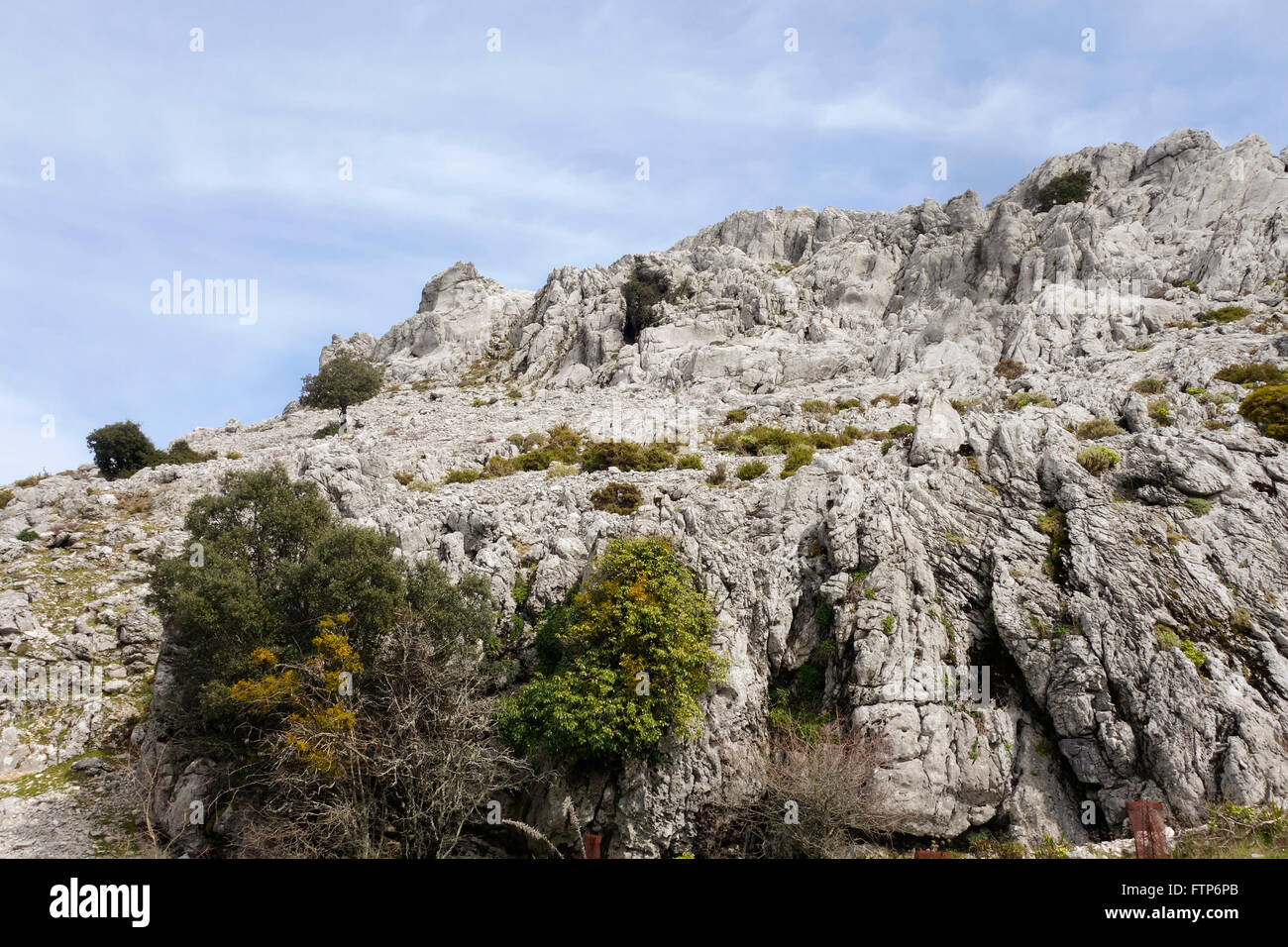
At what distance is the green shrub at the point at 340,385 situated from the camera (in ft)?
244

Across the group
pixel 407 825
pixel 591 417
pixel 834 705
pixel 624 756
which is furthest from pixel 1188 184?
pixel 407 825

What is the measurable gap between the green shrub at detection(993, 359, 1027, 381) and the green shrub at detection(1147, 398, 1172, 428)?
1682cm

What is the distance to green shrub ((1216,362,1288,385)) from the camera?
3582 centimetres

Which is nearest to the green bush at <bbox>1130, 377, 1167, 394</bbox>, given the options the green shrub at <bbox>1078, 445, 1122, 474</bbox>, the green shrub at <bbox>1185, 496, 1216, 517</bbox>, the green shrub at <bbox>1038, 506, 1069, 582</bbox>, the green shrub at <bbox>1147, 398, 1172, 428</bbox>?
the green shrub at <bbox>1147, 398, 1172, 428</bbox>

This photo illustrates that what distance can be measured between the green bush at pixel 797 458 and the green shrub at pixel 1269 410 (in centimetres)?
1863

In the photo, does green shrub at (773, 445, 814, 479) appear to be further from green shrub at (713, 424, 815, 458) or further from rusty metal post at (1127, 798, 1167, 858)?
rusty metal post at (1127, 798, 1167, 858)

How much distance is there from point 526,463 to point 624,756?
24.4 m

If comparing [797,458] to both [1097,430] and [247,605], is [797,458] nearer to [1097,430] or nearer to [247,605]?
[1097,430]

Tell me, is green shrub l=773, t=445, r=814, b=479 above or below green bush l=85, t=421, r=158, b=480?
below

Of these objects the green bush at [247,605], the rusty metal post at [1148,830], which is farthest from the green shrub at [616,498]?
the rusty metal post at [1148,830]

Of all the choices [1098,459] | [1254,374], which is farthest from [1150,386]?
[1098,459]

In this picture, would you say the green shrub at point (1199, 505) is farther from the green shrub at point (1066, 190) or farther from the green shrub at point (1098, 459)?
the green shrub at point (1066, 190)

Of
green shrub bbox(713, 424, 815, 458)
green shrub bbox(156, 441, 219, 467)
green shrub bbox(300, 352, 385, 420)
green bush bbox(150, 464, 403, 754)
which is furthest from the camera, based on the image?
green shrub bbox(300, 352, 385, 420)
